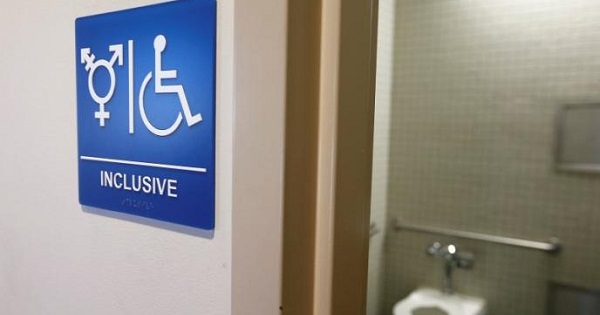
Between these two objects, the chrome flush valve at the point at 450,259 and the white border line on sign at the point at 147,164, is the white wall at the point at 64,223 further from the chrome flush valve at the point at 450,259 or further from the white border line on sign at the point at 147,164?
the chrome flush valve at the point at 450,259

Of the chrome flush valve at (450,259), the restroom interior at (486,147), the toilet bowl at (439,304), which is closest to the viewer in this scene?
the restroom interior at (486,147)

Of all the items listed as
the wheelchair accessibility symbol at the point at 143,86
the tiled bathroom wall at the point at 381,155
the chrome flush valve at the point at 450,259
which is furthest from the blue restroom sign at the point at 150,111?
the chrome flush valve at the point at 450,259

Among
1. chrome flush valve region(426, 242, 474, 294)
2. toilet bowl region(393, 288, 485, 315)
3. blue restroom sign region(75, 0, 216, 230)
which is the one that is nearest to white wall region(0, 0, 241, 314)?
blue restroom sign region(75, 0, 216, 230)

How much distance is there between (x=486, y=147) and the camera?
183cm

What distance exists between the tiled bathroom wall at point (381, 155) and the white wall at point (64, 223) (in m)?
1.46

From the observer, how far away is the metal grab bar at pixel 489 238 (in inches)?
67.6

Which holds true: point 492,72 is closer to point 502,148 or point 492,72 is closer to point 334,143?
point 502,148

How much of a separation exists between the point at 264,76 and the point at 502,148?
168cm

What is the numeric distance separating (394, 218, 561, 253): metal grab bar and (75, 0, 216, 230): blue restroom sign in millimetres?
1677

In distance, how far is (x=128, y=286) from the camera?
1.83ft

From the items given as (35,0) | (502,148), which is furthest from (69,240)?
(502,148)

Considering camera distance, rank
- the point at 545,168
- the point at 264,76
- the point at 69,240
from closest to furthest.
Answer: the point at 264,76, the point at 69,240, the point at 545,168

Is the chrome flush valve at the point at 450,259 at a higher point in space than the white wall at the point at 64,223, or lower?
lower

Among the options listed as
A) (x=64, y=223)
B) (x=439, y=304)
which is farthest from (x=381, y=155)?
(x=64, y=223)
